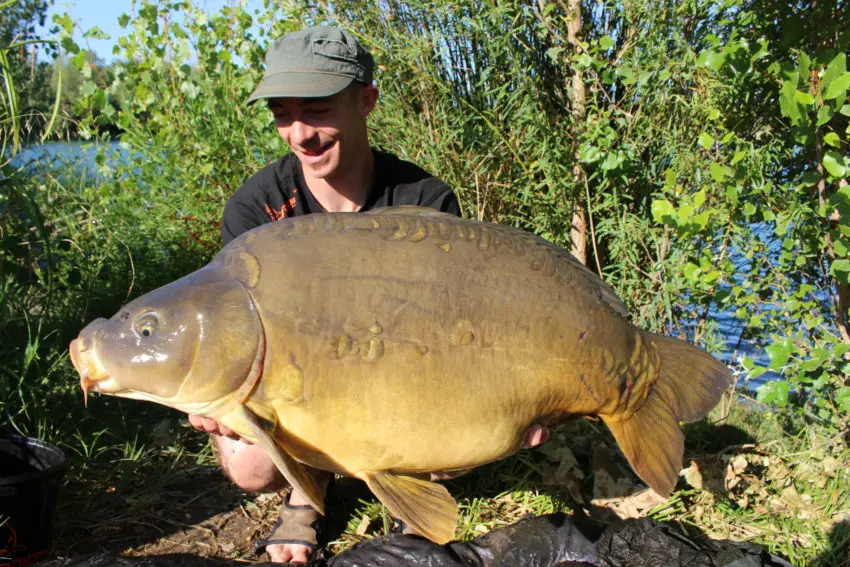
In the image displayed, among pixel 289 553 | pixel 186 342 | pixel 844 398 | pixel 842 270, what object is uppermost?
pixel 186 342

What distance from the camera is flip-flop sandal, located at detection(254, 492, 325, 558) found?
6.81 ft

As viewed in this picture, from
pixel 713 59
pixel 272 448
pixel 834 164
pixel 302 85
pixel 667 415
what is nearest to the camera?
pixel 272 448

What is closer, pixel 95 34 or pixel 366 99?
pixel 366 99

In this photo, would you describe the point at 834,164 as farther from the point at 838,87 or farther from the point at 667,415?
the point at 667,415

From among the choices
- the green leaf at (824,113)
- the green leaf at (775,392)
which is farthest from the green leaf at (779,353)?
the green leaf at (824,113)

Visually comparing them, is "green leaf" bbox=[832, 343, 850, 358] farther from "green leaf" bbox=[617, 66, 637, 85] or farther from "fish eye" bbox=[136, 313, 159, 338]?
"fish eye" bbox=[136, 313, 159, 338]

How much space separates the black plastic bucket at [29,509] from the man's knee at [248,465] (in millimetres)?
451

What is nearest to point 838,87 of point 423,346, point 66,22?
Result: point 423,346

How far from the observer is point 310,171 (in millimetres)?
2123

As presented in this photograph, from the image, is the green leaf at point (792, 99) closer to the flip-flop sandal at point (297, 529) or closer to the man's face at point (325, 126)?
the man's face at point (325, 126)

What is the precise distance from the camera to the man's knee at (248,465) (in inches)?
79.4

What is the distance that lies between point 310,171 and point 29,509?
1206mm

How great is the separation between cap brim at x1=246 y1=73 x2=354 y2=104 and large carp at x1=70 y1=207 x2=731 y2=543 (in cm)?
55

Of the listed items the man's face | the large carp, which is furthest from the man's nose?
the large carp
